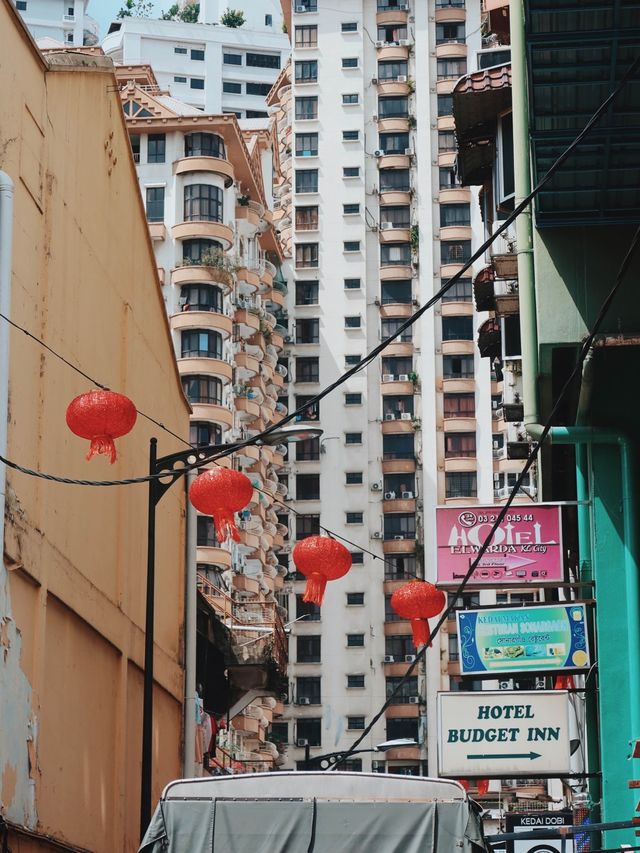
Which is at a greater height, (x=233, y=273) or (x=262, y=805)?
(x=233, y=273)

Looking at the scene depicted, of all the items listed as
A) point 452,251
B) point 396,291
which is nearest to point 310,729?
point 396,291

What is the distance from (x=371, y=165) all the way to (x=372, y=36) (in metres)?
8.32

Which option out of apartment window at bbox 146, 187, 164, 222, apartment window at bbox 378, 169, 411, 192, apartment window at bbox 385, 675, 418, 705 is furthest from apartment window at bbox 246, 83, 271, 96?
apartment window at bbox 146, 187, 164, 222

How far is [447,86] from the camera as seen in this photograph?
86.1 metres

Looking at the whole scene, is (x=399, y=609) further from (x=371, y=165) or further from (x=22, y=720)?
(x=371, y=165)

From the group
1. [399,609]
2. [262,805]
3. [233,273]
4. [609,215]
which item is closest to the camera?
[262,805]

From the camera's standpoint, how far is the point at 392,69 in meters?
89.0

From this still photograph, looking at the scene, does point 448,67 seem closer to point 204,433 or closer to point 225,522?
point 204,433

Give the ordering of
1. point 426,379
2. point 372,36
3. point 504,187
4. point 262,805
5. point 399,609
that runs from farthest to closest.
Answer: point 372,36 < point 426,379 < point 504,187 < point 399,609 < point 262,805

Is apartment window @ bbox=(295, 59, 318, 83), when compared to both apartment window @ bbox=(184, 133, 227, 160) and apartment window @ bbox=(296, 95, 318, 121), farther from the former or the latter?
apartment window @ bbox=(184, 133, 227, 160)

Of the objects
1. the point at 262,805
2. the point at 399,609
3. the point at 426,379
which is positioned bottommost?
the point at 262,805

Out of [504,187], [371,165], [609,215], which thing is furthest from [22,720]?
[371,165]

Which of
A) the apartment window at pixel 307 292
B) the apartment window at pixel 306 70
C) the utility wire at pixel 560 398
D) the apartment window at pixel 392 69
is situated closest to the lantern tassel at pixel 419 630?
the utility wire at pixel 560 398

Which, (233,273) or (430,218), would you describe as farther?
(430,218)
